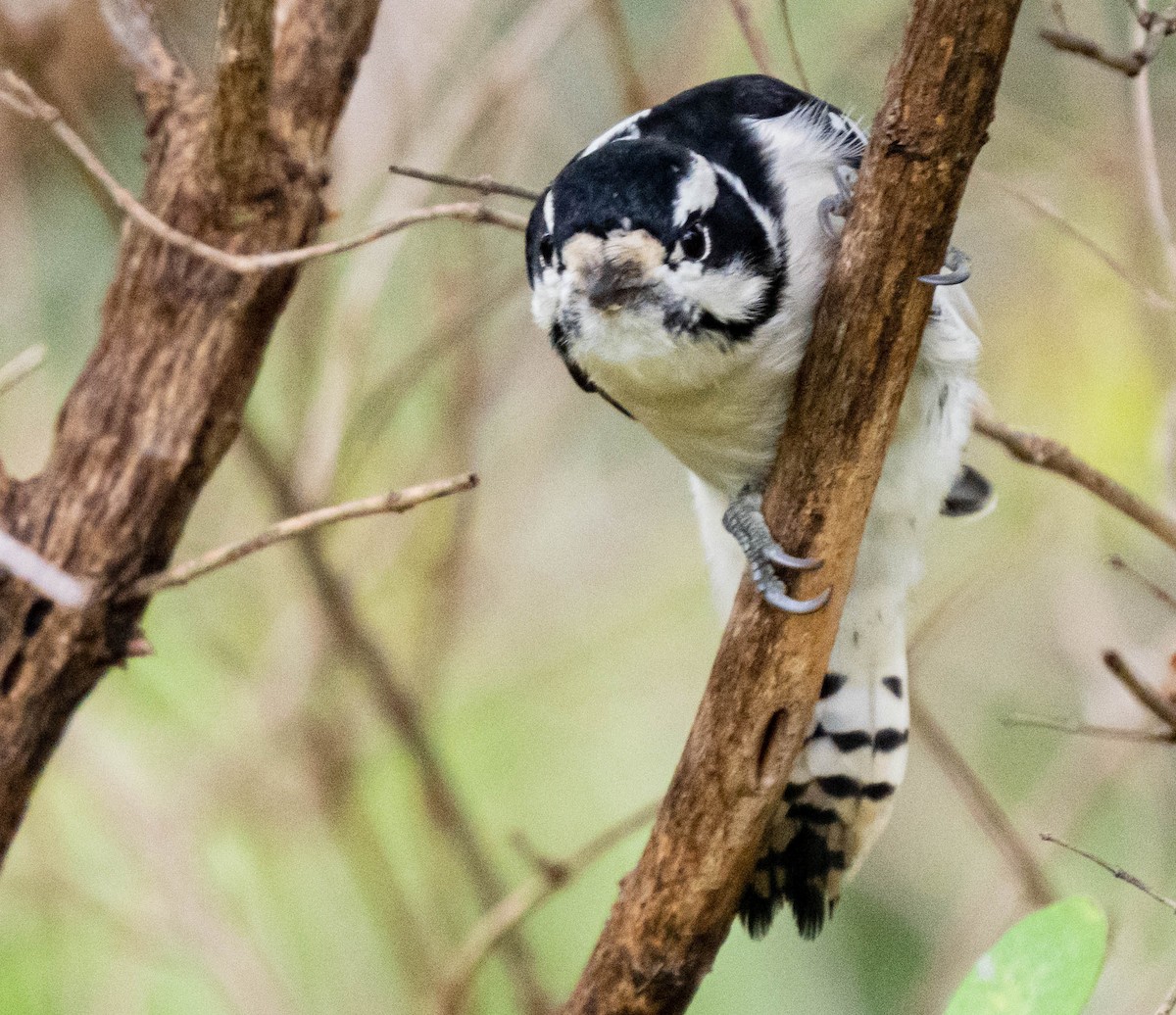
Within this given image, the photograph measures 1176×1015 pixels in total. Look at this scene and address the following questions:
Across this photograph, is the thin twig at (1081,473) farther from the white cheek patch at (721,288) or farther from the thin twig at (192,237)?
the thin twig at (192,237)

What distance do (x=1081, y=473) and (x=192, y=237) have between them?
1.03 meters

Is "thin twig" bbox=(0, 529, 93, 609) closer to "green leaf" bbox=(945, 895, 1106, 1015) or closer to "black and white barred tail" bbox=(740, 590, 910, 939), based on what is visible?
"black and white barred tail" bbox=(740, 590, 910, 939)

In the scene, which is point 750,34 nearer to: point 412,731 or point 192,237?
point 192,237

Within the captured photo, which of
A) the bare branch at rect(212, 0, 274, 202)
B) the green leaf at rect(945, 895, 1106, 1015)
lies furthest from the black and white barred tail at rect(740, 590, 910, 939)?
the bare branch at rect(212, 0, 274, 202)

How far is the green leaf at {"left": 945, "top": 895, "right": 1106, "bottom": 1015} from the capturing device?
1099 mm

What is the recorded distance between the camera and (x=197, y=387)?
1459 mm

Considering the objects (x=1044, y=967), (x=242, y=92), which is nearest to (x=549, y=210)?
(x=242, y=92)

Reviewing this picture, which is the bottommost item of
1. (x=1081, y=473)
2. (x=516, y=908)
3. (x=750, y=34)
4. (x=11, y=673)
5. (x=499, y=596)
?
(x=499, y=596)

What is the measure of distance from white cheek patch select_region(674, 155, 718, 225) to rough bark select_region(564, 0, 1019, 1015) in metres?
0.14

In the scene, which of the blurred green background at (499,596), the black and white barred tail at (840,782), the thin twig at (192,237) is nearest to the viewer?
the thin twig at (192,237)

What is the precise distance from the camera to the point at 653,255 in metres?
1.13

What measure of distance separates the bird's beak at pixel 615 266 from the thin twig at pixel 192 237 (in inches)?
10.5

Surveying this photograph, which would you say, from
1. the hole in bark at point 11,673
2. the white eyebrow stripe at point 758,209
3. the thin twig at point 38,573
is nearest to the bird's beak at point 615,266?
the white eyebrow stripe at point 758,209

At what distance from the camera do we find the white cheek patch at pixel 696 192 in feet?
3.74
